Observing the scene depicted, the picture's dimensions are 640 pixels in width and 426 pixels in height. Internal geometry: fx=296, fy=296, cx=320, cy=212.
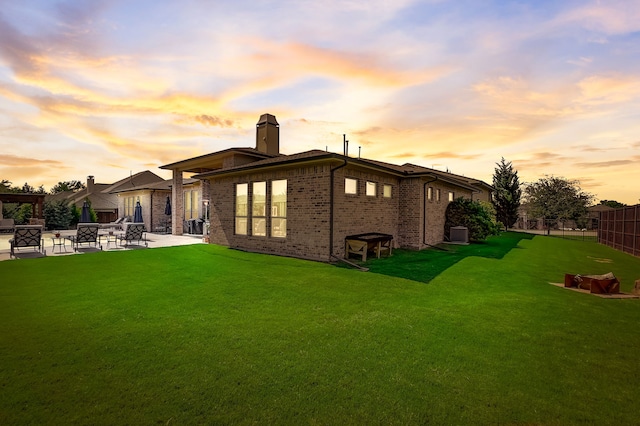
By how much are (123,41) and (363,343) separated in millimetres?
11778

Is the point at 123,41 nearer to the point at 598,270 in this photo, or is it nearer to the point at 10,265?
the point at 10,265

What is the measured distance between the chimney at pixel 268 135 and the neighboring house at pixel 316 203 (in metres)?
2.57

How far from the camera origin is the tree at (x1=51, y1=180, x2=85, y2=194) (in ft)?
272

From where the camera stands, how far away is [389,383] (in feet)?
11.0

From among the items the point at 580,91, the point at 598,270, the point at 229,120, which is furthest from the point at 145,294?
the point at 580,91

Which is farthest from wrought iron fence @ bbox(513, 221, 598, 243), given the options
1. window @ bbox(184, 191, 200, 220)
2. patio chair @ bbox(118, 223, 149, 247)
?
patio chair @ bbox(118, 223, 149, 247)

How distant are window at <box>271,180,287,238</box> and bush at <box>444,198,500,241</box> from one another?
11.2 meters

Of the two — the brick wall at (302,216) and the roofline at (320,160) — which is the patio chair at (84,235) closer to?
the roofline at (320,160)

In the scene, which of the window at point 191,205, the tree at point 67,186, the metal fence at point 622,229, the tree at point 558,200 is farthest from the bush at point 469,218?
the tree at point 67,186

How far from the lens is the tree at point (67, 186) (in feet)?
272

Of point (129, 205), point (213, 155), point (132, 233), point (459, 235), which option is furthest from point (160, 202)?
point (459, 235)

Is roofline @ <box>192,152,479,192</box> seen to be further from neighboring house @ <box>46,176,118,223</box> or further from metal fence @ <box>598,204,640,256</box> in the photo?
neighboring house @ <box>46,176,118,223</box>

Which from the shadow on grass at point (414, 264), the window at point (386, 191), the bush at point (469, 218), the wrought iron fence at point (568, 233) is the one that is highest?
the window at point (386, 191)

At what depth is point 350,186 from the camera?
39.1ft
